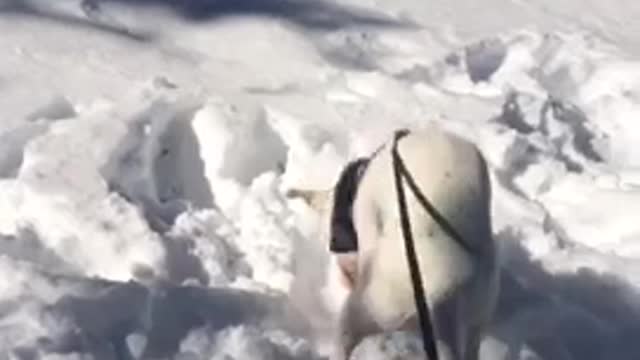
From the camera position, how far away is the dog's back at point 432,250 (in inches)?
106

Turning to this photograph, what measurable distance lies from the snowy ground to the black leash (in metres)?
0.04

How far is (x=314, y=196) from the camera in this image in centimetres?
335

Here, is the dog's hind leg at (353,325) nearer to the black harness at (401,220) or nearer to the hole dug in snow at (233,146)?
the black harness at (401,220)

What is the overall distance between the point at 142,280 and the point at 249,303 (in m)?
0.18

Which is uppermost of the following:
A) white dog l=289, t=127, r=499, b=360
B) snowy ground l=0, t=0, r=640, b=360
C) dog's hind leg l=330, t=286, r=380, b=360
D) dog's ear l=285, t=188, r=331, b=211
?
white dog l=289, t=127, r=499, b=360

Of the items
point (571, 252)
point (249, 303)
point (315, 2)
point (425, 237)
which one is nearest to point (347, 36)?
point (315, 2)

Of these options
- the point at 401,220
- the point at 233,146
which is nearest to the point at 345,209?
the point at 401,220

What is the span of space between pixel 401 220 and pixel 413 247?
0.06 meters

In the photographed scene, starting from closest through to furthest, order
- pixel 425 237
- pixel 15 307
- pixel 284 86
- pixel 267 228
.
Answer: pixel 425 237 < pixel 15 307 < pixel 267 228 < pixel 284 86

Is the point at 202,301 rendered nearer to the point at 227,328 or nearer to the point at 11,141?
the point at 227,328

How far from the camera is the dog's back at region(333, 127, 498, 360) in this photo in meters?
2.70

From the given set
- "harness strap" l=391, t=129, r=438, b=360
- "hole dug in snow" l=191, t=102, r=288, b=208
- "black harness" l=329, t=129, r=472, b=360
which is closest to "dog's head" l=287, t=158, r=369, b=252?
"black harness" l=329, t=129, r=472, b=360

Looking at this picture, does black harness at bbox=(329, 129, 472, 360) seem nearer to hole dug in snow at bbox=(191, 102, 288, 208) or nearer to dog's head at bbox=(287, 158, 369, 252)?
dog's head at bbox=(287, 158, 369, 252)

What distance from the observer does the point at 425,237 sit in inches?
108
